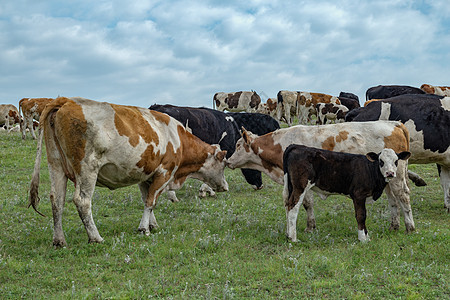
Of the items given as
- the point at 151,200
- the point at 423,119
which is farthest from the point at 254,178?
the point at 151,200

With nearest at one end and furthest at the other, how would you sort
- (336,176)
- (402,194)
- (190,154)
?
1. (336,176)
2. (402,194)
3. (190,154)

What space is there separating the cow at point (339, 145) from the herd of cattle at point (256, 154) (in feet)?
0.07

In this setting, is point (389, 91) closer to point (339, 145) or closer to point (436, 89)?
point (436, 89)

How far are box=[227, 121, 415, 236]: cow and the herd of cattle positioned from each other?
0.07 feet

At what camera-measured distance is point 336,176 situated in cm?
855

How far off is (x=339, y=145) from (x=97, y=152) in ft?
16.8

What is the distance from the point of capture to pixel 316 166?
8.52 meters

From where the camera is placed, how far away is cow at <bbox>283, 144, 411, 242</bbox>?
332 inches

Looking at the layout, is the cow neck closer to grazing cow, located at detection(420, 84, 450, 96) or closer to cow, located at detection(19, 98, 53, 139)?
cow, located at detection(19, 98, 53, 139)

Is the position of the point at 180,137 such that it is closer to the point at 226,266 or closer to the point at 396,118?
the point at 226,266

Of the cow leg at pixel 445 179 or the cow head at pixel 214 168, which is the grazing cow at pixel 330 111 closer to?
the cow leg at pixel 445 179

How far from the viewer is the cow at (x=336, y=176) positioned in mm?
8438

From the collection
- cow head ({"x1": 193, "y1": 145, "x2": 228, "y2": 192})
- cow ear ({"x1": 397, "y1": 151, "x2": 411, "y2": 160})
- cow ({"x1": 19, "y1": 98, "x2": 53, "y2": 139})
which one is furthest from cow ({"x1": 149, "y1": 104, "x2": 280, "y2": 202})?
cow ({"x1": 19, "y1": 98, "x2": 53, "y2": 139})

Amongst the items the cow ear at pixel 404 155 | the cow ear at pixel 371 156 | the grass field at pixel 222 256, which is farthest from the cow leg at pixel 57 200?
the cow ear at pixel 404 155
